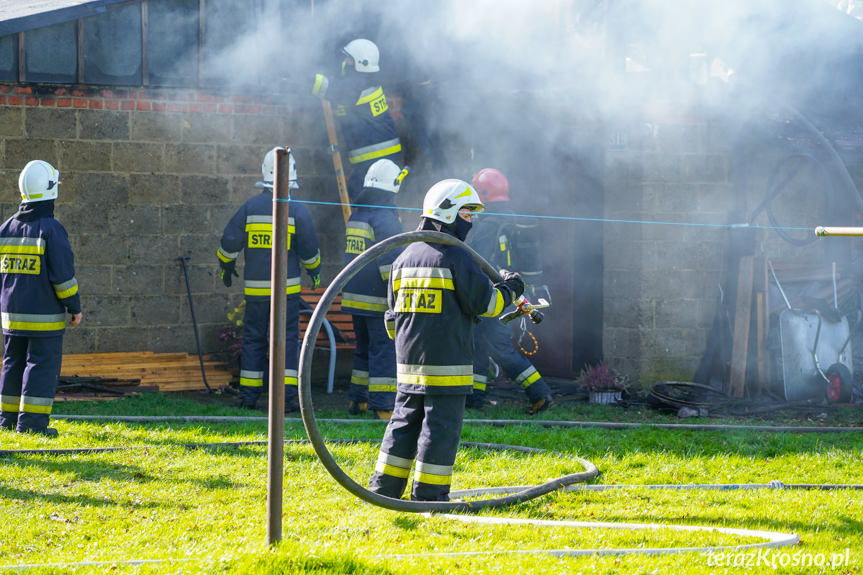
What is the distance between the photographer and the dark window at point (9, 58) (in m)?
9.36

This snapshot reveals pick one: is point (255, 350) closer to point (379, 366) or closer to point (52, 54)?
point (379, 366)

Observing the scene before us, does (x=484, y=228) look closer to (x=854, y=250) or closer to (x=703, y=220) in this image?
(x=703, y=220)

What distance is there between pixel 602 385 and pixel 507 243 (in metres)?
1.73

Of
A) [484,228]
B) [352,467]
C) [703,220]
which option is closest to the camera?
[352,467]

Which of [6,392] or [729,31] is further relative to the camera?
[729,31]

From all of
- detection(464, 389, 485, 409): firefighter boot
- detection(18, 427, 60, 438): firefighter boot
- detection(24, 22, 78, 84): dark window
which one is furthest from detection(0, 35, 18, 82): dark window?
detection(464, 389, 485, 409): firefighter boot

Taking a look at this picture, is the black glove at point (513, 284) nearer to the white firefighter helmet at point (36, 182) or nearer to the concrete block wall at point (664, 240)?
the white firefighter helmet at point (36, 182)

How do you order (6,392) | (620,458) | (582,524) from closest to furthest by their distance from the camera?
(582,524)
(620,458)
(6,392)

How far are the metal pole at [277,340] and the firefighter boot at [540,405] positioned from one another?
4429 millimetres

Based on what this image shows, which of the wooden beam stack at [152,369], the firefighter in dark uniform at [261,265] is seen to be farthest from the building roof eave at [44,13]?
the wooden beam stack at [152,369]

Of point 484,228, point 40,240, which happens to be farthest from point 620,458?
point 40,240

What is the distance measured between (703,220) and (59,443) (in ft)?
21.0

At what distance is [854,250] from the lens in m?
10.1

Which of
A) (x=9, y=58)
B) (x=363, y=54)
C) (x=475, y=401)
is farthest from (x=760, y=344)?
(x=9, y=58)
